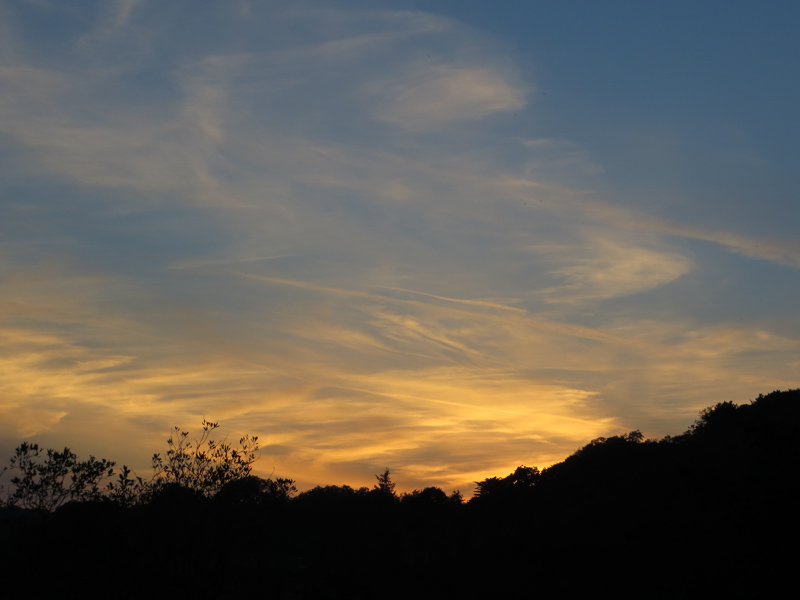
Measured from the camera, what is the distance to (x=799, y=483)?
54.8 m

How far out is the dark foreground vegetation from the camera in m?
27.0

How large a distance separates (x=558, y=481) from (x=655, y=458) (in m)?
19.0

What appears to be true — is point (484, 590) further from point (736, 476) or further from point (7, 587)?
point (7, 587)

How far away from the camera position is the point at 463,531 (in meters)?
96.1

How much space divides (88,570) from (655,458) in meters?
75.2

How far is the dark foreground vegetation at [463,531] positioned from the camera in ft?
88.7

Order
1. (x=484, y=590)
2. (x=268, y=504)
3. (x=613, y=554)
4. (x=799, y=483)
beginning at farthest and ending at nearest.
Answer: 1. (x=484, y=590)
2. (x=613, y=554)
3. (x=799, y=483)
4. (x=268, y=504)

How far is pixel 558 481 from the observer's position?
331 ft

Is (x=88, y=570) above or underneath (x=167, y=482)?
underneath

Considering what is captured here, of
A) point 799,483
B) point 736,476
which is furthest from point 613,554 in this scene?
point 799,483

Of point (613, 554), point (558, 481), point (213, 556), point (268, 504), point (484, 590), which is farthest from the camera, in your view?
point (558, 481)

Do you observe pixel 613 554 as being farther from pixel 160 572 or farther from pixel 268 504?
pixel 160 572

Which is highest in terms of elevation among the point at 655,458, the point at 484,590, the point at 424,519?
the point at 655,458

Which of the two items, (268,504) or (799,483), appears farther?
(799,483)
